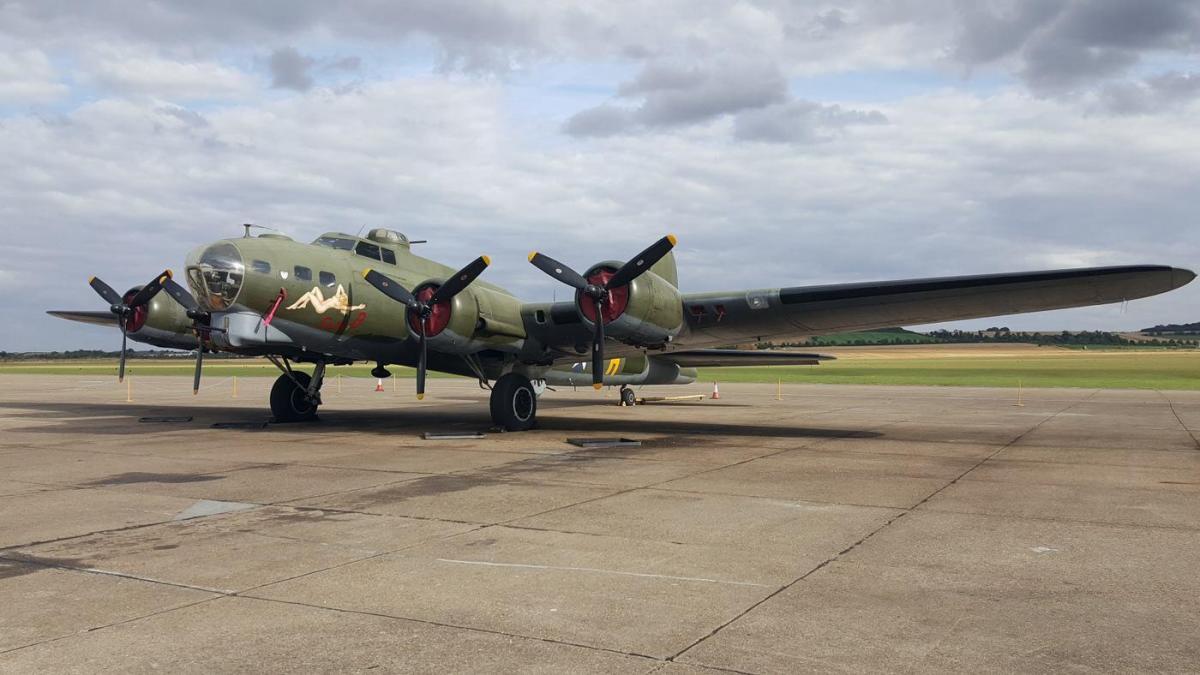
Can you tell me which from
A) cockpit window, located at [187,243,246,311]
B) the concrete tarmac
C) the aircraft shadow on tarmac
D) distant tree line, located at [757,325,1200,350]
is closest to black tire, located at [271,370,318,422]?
the aircraft shadow on tarmac

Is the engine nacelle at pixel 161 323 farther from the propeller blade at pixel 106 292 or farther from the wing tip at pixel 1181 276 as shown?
the wing tip at pixel 1181 276

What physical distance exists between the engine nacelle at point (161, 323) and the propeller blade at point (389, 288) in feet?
26.9

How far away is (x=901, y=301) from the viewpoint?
18219 mm

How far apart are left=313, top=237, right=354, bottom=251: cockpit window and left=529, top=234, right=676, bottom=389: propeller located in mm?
4797

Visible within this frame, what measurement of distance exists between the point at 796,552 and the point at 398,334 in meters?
14.2

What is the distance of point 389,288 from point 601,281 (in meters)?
4.51


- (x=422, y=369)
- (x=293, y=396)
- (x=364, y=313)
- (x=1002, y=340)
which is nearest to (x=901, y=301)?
(x=422, y=369)

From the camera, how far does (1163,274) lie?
49.7 feet

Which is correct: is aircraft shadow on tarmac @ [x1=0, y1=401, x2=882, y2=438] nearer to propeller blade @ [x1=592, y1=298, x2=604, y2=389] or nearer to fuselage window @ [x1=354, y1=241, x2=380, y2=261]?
propeller blade @ [x1=592, y1=298, x2=604, y2=389]

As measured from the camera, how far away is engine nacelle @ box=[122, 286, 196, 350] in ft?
77.7

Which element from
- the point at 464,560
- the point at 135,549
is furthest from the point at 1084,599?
the point at 135,549

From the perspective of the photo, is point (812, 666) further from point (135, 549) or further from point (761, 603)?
point (135, 549)

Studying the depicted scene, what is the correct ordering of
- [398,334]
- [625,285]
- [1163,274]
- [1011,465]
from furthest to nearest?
[398,334] → [625,285] → [1163,274] → [1011,465]

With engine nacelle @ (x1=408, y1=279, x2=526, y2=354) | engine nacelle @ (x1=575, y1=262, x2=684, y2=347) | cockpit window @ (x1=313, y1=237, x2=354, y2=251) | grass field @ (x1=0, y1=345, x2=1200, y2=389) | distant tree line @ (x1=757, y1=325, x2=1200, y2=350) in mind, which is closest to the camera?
engine nacelle @ (x1=575, y1=262, x2=684, y2=347)
